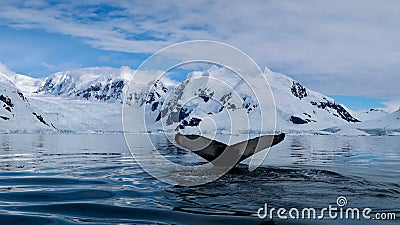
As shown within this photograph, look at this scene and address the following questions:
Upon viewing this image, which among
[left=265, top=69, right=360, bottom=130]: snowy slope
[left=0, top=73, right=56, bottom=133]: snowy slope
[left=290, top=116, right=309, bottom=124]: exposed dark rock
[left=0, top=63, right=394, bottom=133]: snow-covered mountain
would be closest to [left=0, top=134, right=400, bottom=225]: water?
[left=0, top=63, right=394, bottom=133]: snow-covered mountain

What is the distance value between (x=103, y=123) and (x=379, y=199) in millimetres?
103039

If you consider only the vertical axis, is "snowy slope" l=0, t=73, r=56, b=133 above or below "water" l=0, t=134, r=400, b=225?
above

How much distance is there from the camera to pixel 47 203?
6984 mm

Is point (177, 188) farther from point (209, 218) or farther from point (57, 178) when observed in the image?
point (57, 178)

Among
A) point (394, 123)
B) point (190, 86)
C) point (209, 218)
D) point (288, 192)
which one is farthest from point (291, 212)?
point (190, 86)

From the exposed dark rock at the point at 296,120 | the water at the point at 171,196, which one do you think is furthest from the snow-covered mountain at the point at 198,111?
the water at the point at 171,196

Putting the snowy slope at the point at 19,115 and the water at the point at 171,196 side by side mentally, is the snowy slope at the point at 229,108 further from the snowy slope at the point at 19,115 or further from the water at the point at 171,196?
the water at the point at 171,196

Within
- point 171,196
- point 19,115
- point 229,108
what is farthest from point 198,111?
point 171,196

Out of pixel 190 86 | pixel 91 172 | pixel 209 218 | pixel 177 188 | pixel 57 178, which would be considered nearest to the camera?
pixel 209 218

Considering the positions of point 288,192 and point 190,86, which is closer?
point 288,192

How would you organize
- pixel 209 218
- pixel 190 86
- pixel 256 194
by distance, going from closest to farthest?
1. pixel 209 218
2. pixel 256 194
3. pixel 190 86

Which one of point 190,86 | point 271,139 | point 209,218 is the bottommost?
point 209,218

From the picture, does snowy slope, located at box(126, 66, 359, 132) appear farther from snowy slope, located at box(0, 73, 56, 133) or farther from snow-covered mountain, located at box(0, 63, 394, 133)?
snowy slope, located at box(0, 73, 56, 133)

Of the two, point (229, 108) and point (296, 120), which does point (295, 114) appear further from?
Result: point (229, 108)
